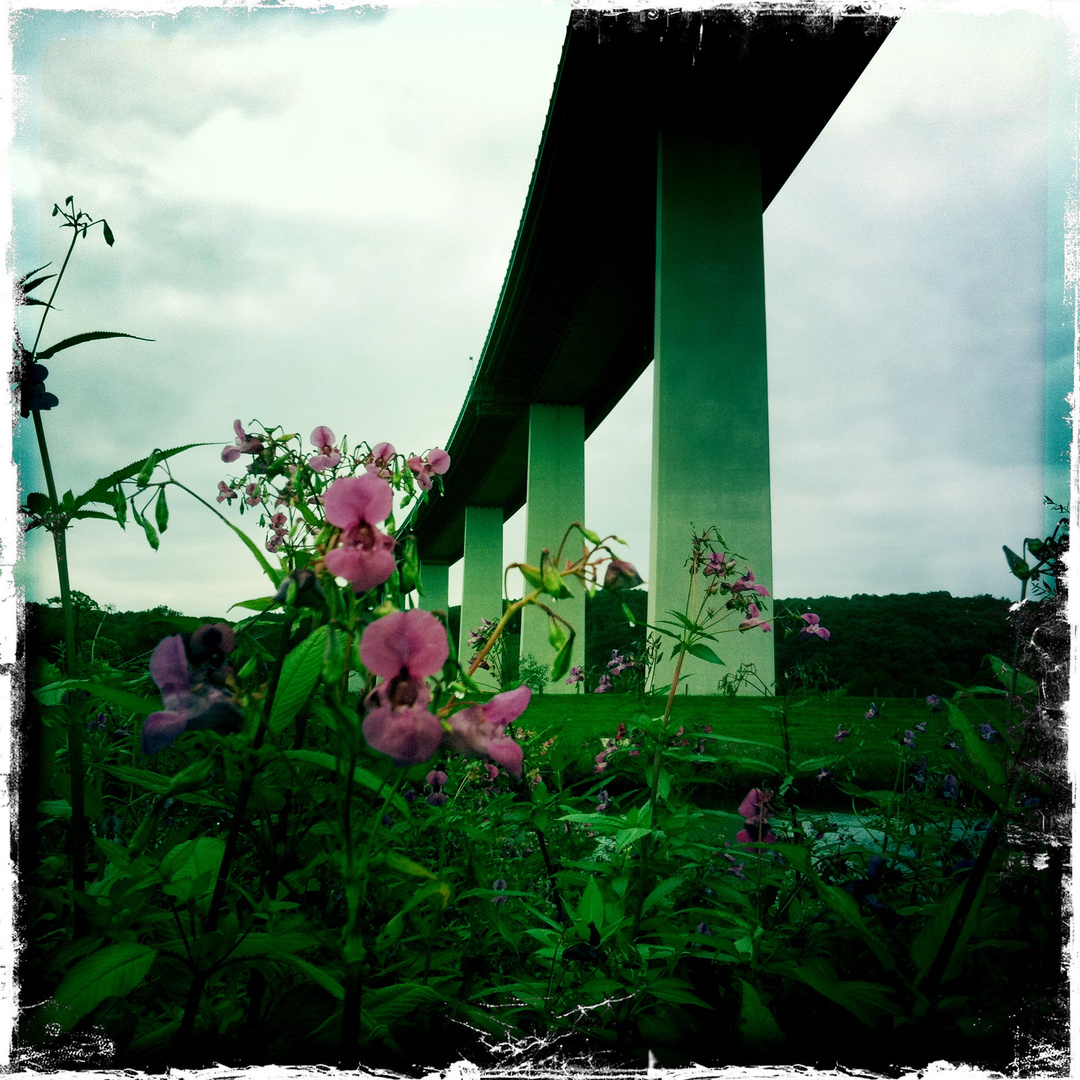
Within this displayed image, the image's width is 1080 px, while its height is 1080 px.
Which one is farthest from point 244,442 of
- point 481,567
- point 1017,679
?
point 481,567

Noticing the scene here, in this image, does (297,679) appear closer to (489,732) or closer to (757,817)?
(489,732)

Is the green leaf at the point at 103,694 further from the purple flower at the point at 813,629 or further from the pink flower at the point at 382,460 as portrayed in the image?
the purple flower at the point at 813,629

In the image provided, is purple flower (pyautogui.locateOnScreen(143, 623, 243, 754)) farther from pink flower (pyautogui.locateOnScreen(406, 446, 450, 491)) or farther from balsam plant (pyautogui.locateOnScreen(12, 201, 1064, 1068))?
pink flower (pyautogui.locateOnScreen(406, 446, 450, 491))

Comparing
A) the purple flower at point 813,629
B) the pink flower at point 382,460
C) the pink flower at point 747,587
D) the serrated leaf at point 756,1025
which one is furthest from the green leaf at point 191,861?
the purple flower at point 813,629

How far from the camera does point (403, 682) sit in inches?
26.3

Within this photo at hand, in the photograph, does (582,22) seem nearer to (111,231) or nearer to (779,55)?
(111,231)

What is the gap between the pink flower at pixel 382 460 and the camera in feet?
5.18

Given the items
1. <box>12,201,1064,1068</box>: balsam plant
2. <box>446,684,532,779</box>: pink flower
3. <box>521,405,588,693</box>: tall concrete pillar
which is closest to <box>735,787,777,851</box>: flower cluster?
<box>12,201,1064,1068</box>: balsam plant

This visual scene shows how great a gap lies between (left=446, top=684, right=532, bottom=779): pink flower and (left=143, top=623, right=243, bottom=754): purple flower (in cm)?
22

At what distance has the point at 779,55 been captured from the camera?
24.4ft

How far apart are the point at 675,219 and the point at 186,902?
9.48 m

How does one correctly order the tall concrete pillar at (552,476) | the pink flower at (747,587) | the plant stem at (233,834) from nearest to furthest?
the plant stem at (233,834), the pink flower at (747,587), the tall concrete pillar at (552,476)

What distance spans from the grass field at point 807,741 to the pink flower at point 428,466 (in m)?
0.80

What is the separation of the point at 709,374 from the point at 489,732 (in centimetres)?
867
